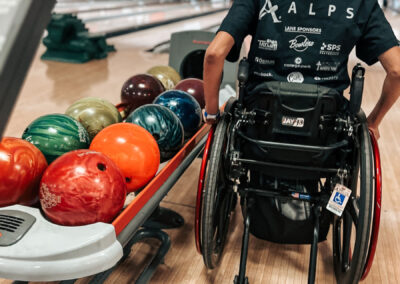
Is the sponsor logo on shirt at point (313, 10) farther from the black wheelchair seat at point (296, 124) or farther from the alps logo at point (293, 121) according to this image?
the alps logo at point (293, 121)

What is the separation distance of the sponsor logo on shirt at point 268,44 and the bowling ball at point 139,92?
0.92m

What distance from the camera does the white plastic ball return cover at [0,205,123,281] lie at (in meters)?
1.15

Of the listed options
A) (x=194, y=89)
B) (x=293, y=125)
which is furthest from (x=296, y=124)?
(x=194, y=89)

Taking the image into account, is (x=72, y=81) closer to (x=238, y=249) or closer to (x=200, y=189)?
(x=238, y=249)

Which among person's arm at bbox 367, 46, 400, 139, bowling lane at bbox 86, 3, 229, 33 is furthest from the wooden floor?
bowling lane at bbox 86, 3, 229, 33

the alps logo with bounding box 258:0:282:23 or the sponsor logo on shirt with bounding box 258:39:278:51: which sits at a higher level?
the alps logo with bounding box 258:0:282:23

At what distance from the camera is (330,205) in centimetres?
148

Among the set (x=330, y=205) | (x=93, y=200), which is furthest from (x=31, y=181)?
(x=330, y=205)

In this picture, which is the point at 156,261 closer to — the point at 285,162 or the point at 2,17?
the point at 285,162

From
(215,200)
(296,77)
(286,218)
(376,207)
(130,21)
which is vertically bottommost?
(130,21)

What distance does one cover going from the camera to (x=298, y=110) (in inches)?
56.7

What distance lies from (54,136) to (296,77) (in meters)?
0.96

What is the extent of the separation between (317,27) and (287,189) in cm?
65

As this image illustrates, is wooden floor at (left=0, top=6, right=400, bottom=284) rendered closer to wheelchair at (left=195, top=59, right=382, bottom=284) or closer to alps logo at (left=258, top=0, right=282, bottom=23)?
wheelchair at (left=195, top=59, right=382, bottom=284)
